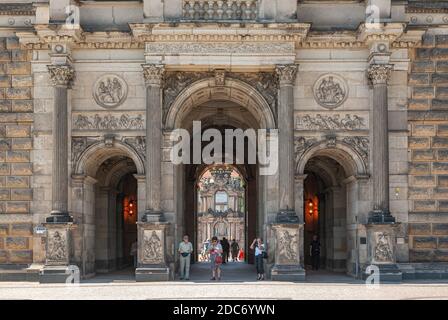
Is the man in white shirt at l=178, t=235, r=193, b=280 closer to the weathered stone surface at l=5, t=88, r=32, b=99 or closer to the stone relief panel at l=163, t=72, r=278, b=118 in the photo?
the stone relief panel at l=163, t=72, r=278, b=118

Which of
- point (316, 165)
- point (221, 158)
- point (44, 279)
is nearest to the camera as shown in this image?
point (44, 279)

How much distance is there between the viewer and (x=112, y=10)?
32312 mm

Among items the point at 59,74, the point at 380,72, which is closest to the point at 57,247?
the point at 59,74

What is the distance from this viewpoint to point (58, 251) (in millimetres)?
30625

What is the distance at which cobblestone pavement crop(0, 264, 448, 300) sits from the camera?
78.1 ft

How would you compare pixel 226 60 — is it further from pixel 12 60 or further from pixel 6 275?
pixel 6 275

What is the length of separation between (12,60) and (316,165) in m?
13.5

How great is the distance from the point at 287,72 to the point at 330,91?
200 centimetres

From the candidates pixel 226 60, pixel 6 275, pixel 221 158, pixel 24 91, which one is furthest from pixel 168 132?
pixel 221 158

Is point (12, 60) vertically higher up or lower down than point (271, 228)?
higher up

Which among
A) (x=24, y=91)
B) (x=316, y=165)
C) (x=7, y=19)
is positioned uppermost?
(x=7, y=19)

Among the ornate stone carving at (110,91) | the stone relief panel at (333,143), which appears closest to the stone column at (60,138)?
the ornate stone carving at (110,91)

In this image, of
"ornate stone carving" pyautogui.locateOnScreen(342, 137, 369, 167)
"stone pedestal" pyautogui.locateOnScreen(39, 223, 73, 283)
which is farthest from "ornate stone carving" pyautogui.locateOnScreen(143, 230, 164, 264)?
"ornate stone carving" pyautogui.locateOnScreen(342, 137, 369, 167)

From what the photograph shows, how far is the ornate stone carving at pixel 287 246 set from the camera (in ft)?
100
